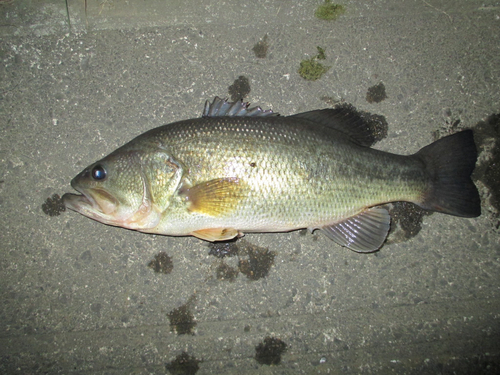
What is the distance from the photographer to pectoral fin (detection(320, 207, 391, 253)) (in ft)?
7.92

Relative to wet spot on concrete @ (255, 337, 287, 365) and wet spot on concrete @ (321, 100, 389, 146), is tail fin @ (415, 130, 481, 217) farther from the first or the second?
wet spot on concrete @ (255, 337, 287, 365)

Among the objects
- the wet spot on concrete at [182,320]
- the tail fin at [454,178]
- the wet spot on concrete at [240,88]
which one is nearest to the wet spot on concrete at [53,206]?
the wet spot on concrete at [182,320]

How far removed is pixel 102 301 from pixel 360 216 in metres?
2.40

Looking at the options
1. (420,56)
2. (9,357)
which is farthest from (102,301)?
(420,56)

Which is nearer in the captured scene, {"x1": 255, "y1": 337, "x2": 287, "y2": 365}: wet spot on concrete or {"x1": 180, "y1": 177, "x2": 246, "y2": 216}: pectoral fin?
{"x1": 180, "y1": 177, "x2": 246, "y2": 216}: pectoral fin

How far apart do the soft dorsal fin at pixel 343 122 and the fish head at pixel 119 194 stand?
1321mm

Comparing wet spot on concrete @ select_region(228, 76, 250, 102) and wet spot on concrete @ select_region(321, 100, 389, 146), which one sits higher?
wet spot on concrete @ select_region(228, 76, 250, 102)

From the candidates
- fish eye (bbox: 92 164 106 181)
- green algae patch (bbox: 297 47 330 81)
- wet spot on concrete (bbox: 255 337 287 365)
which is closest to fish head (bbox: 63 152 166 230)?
fish eye (bbox: 92 164 106 181)

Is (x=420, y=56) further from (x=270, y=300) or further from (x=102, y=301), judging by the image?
(x=102, y=301)

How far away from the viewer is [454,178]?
2.41 meters

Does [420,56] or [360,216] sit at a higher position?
[420,56]

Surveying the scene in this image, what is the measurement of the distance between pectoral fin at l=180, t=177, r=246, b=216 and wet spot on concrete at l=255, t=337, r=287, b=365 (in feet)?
4.49

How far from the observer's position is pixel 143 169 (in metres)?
2.16

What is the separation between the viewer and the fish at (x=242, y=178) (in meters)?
2.11
